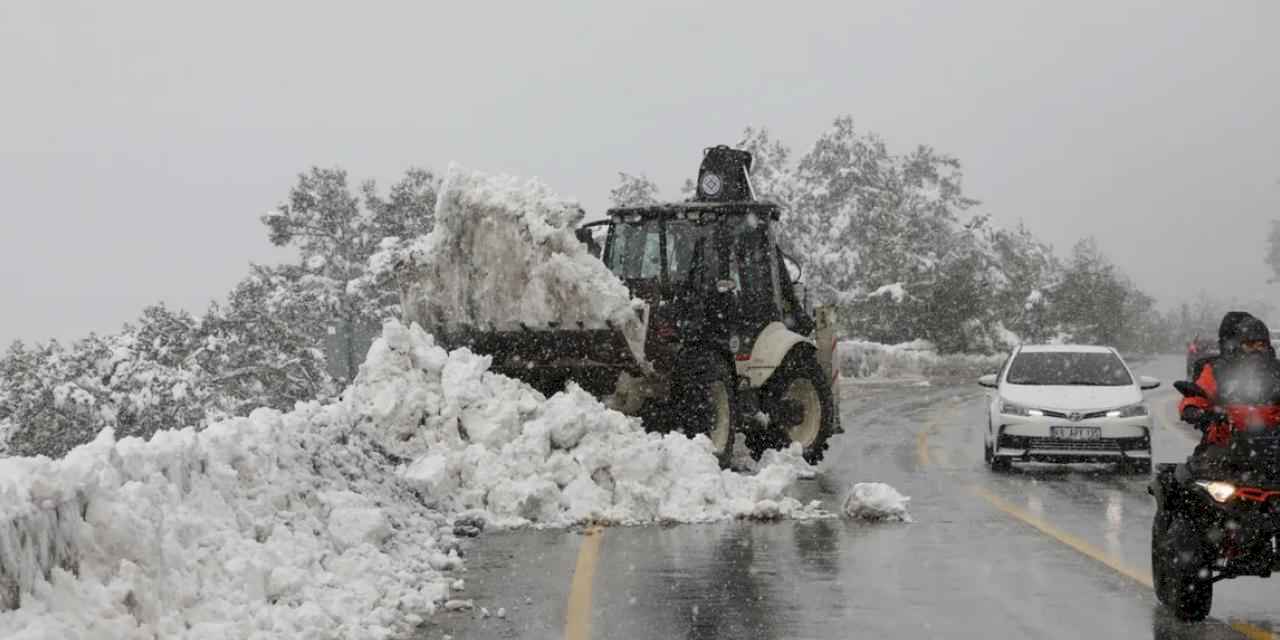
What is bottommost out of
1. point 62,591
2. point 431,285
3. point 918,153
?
point 62,591

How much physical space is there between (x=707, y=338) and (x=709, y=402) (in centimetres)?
102

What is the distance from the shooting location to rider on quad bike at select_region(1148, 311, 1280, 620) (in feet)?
25.1

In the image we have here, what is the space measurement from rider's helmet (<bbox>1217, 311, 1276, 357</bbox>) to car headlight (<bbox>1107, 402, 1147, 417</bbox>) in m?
8.72

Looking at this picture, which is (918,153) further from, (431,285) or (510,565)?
(510,565)

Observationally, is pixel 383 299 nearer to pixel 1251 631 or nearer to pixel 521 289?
pixel 521 289

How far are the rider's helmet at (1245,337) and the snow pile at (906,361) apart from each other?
1572 inches

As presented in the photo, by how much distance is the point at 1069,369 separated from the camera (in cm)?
1791

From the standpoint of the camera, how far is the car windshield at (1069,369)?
17672mm

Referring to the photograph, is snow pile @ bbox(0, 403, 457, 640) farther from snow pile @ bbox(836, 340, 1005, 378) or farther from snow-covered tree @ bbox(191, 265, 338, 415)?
snow pile @ bbox(836, 340, 1005, 378)

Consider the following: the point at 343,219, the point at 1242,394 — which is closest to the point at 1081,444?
the point at 1242,394

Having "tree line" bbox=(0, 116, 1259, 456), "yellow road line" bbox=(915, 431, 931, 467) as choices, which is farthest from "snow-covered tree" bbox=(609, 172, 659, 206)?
"yellow road line" bbox=(915, 431, 931, 467)

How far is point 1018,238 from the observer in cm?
8369

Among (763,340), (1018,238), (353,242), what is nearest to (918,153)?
(1018,238)

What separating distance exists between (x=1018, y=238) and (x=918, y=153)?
11.2 meters
